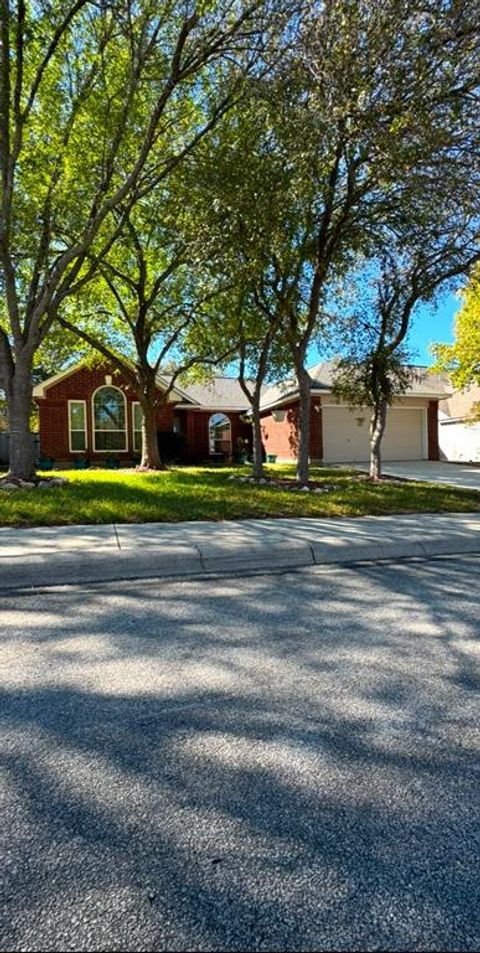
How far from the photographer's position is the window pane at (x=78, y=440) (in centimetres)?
2231

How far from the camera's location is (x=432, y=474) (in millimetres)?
17672

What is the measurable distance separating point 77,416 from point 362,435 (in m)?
11.7

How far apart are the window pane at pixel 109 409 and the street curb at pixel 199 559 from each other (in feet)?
57.0

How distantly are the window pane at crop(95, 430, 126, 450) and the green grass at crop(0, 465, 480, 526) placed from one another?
428 inches

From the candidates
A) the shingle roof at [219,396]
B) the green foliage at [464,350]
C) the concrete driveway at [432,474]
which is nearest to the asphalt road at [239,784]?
the concrete driveway at [432,474]

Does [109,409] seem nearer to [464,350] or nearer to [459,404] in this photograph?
[464,350]

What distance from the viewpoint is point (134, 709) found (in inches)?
113

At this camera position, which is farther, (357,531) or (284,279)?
(284,279)

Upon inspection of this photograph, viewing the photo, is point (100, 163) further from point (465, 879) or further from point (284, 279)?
point (465, 879)

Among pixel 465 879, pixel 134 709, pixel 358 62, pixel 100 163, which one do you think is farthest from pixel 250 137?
pixel 465 879

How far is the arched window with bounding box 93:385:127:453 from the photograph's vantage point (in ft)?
74.3

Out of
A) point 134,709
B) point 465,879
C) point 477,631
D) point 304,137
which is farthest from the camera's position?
point 304,137

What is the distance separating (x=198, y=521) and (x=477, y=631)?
470 centimetres

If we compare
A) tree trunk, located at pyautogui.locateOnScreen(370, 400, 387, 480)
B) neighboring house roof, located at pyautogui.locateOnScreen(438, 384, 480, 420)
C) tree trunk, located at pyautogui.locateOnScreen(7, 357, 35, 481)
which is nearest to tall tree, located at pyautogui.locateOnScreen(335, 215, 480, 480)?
tree trunk, located at pyautogui.locateOnScreen(370, 400, 387, 480)
